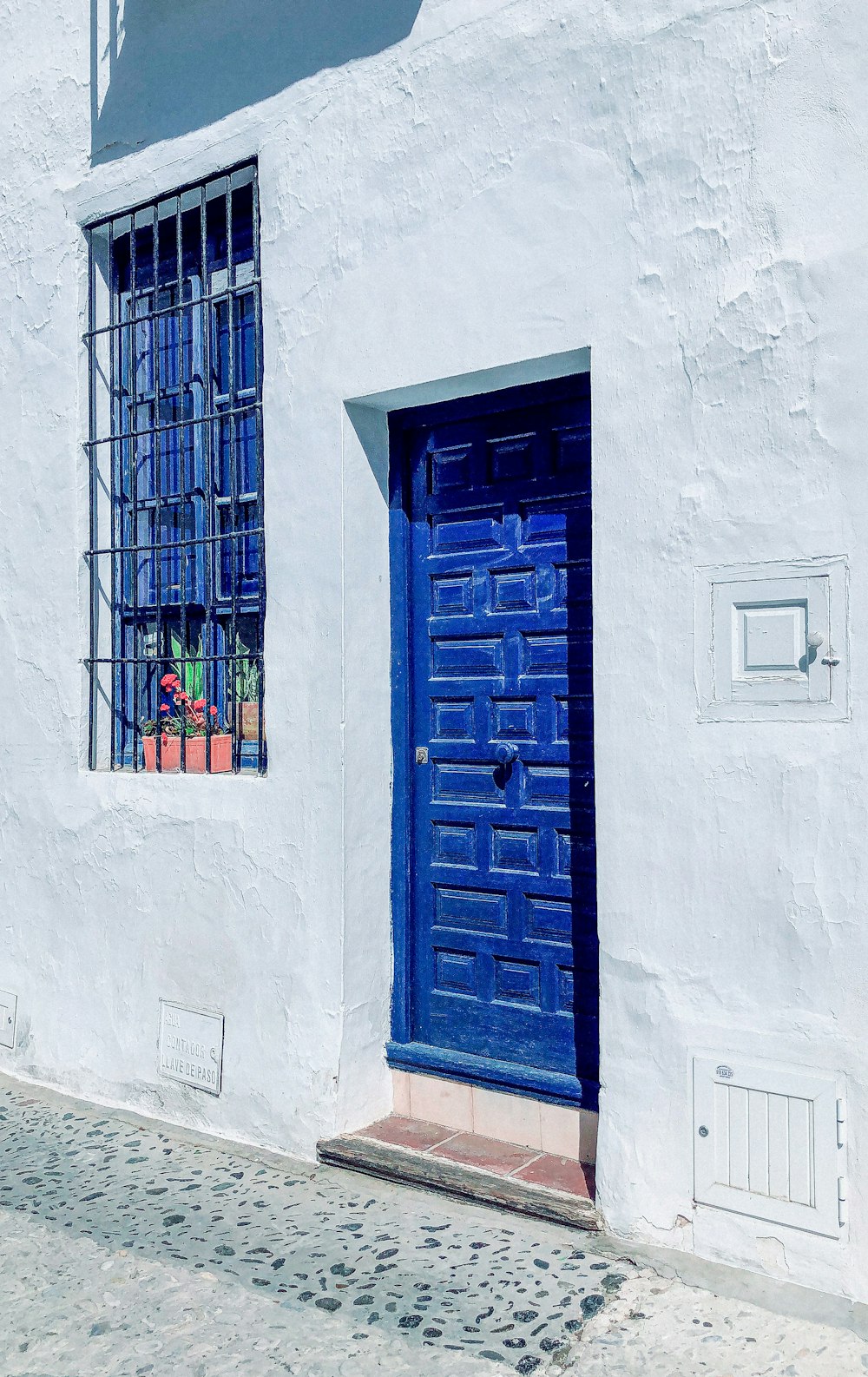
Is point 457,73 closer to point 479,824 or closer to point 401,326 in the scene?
point 401,326

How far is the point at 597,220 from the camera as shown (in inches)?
127

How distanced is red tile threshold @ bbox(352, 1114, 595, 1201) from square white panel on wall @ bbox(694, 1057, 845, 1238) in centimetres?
47

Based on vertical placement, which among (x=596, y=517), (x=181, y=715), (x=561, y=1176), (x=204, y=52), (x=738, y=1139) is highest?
(x=204, y=52)

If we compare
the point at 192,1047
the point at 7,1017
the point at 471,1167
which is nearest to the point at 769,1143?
the point at 471,1167

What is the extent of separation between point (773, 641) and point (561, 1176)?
1.63 m

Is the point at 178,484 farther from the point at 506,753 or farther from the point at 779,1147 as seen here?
the point at 779,1147

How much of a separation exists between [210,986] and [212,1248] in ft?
3.44

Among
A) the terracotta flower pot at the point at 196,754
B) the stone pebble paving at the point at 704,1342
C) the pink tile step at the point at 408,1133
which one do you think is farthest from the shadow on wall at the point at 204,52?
the stone pebble paving at the point at 704,1342

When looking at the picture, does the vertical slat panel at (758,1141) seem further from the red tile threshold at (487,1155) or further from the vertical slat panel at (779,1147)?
the red tile threshold at (487,1155)

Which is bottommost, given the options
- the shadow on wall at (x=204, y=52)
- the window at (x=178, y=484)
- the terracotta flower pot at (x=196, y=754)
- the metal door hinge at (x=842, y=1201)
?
the metal door hinge at (x=842, y=1201)

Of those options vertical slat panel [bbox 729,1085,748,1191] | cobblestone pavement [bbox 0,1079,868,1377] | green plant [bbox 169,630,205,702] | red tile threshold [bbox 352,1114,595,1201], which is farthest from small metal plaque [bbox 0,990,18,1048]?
vertical slat panel [bbox 729,1085,748,1191]

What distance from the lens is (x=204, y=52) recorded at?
13.9 ft

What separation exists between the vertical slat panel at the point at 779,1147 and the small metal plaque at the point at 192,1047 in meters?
1.95

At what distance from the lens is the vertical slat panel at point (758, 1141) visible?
288cm
